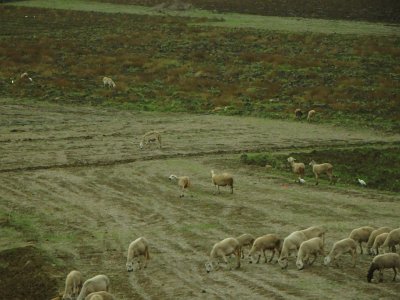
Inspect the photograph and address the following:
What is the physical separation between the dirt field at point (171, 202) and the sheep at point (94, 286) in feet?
3.15

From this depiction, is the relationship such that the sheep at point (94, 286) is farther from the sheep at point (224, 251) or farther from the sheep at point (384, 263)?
the sheep at point (384, 263)

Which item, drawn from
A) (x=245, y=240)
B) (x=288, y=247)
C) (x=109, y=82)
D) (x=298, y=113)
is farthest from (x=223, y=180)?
(x=109, y=82)

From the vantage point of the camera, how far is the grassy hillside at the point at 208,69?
5266 cm

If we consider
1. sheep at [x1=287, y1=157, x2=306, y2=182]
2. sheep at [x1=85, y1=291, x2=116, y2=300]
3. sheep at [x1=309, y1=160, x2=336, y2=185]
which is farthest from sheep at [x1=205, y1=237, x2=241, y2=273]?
sheep at [x1=287, y1=157, x2=306, y2=182]

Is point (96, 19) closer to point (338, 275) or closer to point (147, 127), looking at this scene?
point (147, 127)

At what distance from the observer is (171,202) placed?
30.5 metres

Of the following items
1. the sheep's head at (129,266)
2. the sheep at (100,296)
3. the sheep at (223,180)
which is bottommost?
the sheep's head at (129,266)

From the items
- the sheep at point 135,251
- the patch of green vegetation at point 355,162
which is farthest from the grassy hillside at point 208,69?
the sheep at point 135,251

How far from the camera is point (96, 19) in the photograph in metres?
95.6

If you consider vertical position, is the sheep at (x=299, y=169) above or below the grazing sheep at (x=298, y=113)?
above

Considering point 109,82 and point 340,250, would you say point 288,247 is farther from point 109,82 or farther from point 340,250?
point 109,82

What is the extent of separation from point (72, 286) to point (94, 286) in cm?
85

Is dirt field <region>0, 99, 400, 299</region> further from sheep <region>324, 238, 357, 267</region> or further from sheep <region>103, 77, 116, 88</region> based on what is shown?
sheep <region>103, 77, 116, 88</region>

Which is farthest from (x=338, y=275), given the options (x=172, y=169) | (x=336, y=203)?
(x=172, y=169)
